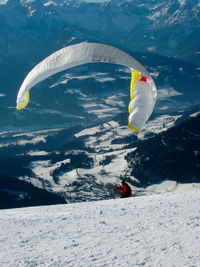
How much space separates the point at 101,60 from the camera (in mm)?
27781

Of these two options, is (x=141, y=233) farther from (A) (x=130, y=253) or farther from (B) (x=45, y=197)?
(B) (x=45, y=197)

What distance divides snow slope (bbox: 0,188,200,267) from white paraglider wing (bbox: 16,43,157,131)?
1094cm

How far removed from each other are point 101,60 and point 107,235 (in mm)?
16383

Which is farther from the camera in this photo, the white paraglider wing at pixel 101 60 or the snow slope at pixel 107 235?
the white paraglider wing at pixel 101 60

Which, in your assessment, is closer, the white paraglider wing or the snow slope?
the snow slope

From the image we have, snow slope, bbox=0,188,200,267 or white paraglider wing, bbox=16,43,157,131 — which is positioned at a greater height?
white paraglider wing, bbox=16,43,157,131

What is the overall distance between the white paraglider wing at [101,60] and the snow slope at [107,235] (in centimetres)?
1094

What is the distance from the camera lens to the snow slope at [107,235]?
12.8 m

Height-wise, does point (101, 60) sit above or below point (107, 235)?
above

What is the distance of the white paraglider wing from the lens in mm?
27969

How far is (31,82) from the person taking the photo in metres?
29.6

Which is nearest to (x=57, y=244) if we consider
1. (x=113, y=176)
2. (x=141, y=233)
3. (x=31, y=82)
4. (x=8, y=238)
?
(x=8, y=238)

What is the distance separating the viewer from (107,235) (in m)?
15.0

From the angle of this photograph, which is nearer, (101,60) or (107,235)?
(107,235)
